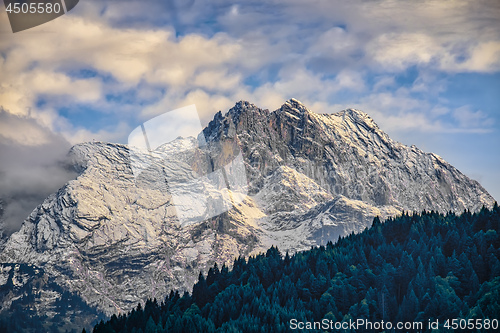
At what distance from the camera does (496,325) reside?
623 feet

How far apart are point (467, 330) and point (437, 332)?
337 inches

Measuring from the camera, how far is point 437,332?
199375mm

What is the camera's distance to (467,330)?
19512cm

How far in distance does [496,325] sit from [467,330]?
8.64m

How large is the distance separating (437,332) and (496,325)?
17.1m
